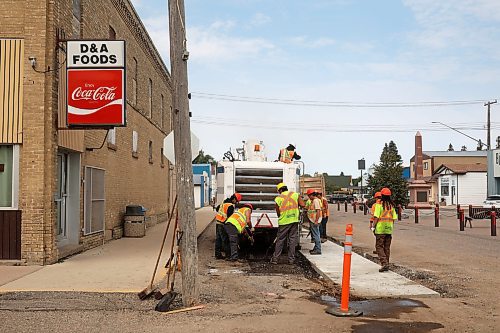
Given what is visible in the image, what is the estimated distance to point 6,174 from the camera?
1152 centimetres

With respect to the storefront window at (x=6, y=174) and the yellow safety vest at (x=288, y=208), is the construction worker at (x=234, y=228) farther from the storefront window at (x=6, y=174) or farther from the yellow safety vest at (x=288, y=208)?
the storefront window at (x=6, y=174)

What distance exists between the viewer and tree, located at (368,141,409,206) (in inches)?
1639

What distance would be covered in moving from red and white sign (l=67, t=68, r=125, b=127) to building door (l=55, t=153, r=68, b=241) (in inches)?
81.6

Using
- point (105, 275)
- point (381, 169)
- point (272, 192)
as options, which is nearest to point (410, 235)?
point (272, 192)

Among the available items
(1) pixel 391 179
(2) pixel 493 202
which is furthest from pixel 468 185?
(1) pixel 391 179

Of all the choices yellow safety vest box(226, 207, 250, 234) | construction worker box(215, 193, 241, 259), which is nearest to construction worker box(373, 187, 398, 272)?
yellow safety vest box(226, 207, 250, 234)

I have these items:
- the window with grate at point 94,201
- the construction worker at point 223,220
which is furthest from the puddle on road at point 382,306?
the window with grate at point 94,201

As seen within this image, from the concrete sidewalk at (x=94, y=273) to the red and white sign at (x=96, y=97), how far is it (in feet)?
9.71

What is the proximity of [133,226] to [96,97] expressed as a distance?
7742 millimetres

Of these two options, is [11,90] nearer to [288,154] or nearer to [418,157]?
[288,154]

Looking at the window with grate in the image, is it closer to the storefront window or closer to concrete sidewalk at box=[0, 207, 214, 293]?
concrete sidewalk at box=[0, 207, 214, 293]

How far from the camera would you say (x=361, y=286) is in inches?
377

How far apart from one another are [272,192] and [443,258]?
4662mm

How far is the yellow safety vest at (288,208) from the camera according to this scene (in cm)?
1273
